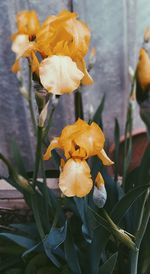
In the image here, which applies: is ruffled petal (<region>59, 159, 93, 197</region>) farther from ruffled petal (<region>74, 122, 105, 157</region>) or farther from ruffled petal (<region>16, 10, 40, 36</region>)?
ruffled petal (<region>16, 10, 40, 36</region>)

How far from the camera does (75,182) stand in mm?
638

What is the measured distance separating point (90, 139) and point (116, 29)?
792 millimetres

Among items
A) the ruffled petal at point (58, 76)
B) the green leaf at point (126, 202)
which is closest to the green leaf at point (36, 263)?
the green leaf at point (126, 202)

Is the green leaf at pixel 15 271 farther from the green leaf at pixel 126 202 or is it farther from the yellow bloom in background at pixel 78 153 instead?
the yellow bloom in background at pixel 78 153

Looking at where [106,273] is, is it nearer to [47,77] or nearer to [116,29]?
[47,77]

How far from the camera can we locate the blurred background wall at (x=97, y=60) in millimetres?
1291

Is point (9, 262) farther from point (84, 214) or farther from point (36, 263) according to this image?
point (84, 214)

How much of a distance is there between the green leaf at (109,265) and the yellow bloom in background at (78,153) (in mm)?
245

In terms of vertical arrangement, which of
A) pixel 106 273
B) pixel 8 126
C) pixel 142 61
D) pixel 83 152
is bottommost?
pixel 106 273

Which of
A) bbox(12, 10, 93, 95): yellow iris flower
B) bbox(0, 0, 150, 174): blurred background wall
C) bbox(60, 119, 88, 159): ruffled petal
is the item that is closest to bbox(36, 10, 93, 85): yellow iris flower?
bbox(12, 10, 93, 95): yellow iris flower

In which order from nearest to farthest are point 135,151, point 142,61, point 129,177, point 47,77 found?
point 47,77 → point 142,61 → point 129,177 → point 135,151

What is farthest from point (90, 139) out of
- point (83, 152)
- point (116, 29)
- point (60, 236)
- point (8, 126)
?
point (8, 126)

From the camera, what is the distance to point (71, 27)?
2.18ft

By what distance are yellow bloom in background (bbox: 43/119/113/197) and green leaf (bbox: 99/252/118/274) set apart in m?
0.24
